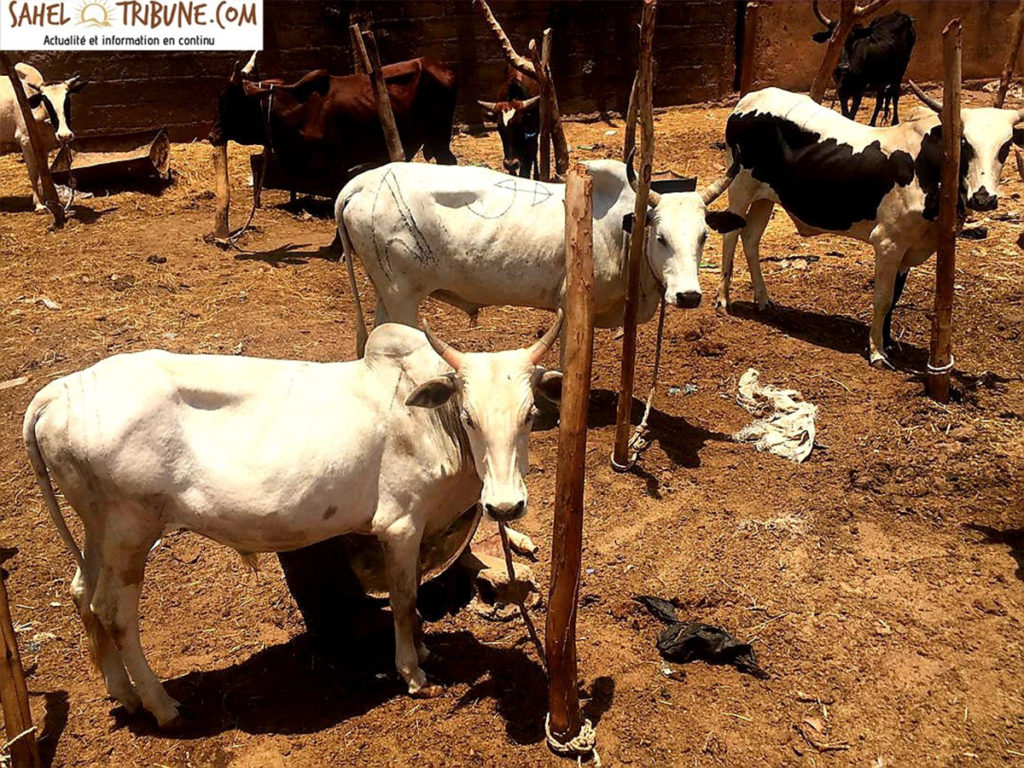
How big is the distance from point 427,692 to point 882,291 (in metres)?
5.37

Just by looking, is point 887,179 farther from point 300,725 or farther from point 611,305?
point 300,725

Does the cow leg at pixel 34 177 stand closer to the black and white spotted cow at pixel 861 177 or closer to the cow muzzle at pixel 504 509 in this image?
Result: the black and white spotted cow at pixel 861 177

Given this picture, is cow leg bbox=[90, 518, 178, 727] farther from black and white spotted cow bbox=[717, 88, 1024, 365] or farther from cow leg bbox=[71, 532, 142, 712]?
black and white spotted cow bbox=[717, 88, 1024, 365]

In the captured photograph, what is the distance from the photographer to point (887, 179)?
7402 millimetres

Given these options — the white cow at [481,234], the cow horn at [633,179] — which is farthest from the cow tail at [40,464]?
the cow horn at [633,179]

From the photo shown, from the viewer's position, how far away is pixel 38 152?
10.6 meters

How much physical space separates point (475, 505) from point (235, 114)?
824 cm

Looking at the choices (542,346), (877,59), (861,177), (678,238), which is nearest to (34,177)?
(678,238)

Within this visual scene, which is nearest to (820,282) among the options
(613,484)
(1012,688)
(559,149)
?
(559,149)

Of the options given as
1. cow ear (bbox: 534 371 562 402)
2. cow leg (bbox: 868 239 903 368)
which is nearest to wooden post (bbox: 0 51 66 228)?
cow ear (bbox: 534 371 562 402)

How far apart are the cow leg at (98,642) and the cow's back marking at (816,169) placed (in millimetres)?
6576

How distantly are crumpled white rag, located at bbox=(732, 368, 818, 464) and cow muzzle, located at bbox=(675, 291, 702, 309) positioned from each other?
1.31 metres

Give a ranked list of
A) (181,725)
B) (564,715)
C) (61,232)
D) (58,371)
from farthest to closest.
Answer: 1. (61,232)
2. (58,371)
3. (181,725)
4. (564,715)

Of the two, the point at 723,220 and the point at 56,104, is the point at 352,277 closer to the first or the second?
the point at 723,220
